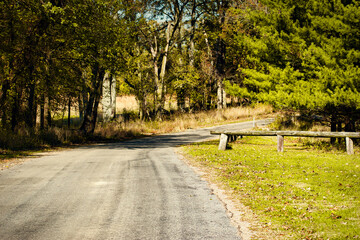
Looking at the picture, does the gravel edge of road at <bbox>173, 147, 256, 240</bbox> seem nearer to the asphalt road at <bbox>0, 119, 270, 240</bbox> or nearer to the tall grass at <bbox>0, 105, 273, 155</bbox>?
the asphalt road at <bbox>0, 119, 270, 240</bbox>

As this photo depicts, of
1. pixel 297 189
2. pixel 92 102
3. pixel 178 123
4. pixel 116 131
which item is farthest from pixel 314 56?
pixel 178 123

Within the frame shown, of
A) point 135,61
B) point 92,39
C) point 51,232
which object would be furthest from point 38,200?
point 135,61

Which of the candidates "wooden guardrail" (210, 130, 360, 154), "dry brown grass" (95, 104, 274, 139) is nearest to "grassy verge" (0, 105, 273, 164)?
"dry brown grass" (95, 104, 274, 139)

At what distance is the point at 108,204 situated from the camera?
23.5ft

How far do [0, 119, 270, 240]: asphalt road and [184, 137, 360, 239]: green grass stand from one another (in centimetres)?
89

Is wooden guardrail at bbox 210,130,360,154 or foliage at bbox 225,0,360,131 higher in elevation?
foliage at bbox 225,0,360,131

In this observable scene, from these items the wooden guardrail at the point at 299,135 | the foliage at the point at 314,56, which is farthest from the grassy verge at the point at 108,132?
the foliage at the point at 314,56

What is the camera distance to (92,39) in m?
18.5

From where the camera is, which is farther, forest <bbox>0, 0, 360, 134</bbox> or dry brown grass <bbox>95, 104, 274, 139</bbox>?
dry brown grass <bbox>95, 104, 274, 139</bbox>

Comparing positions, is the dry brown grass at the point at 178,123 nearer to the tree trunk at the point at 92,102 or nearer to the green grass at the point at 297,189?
the tree trunk at the point at 92,102

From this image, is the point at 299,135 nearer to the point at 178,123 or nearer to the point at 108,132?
the point at 108,132

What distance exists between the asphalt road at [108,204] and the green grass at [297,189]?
0.89 metres

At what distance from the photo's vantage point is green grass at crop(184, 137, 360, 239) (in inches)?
235

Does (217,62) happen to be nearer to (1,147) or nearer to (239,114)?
(239,114)
